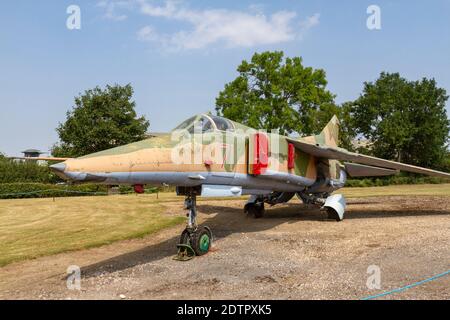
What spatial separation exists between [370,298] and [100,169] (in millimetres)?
4544

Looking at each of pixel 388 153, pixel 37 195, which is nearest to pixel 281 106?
pixel 388 153

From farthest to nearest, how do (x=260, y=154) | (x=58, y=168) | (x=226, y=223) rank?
(x=226, y=223), (x=260, y=154), (x=58, y=168)

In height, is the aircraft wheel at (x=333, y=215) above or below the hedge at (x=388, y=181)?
below

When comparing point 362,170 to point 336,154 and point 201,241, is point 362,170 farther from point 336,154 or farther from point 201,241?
point 201,241

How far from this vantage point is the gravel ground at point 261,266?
6062mm

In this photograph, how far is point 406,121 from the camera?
57.4 metres

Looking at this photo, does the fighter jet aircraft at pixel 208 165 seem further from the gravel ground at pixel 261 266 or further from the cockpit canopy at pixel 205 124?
the gravel ground at pixel 261 266

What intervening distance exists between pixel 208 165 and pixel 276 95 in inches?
1582

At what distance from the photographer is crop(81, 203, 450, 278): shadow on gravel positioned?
809cm

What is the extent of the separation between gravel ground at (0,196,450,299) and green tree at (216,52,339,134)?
3358 cm

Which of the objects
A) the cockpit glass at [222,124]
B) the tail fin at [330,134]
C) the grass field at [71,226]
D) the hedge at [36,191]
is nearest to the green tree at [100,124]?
the hedge at [36,191]

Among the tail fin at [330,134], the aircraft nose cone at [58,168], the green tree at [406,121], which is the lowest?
the aircraft nose cone at [58,168]

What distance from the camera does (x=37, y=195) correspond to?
92.8 feet

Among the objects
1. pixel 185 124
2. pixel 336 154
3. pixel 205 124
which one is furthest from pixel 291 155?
pixel 185 124
